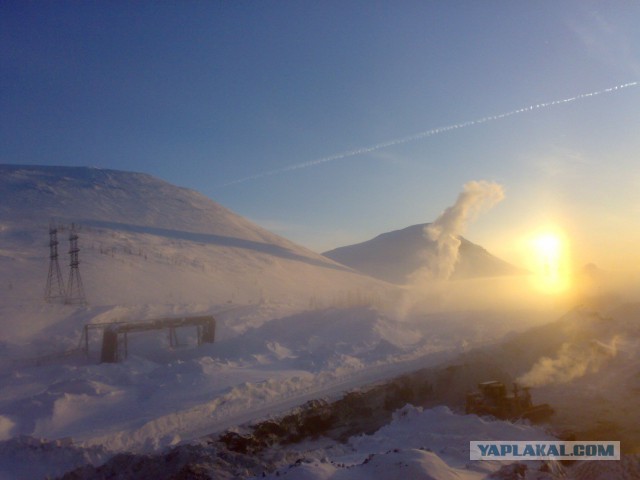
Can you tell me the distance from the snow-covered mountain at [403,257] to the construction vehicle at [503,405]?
80312 millimetres

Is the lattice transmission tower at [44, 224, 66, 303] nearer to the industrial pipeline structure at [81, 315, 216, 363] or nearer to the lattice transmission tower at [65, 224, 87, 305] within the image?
the lattice transmission tower at [65, 224, 87, 305]

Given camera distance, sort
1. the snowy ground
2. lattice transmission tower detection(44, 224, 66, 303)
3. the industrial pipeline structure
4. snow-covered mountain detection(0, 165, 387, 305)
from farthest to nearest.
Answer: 1. snow-covered mountain detection(0, 165, 387, 305)
2. lattice transmission tower detection(44, 224, 66, 303)
3. the industrial pipeline structure
4. the snowy ground

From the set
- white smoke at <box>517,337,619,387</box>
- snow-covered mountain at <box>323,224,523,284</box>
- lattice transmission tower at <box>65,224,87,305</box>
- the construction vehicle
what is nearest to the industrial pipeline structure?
lattice transmission tower at <box>65,224,87,305</box>

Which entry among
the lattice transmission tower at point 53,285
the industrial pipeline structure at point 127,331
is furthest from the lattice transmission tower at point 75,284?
the industrial pipeline structure at point 127,331

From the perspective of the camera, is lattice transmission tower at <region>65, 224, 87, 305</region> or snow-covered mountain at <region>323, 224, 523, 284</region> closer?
lattice transmission tower at <region>65, 224, 87, 305</region>

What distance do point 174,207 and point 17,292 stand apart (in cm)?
4231

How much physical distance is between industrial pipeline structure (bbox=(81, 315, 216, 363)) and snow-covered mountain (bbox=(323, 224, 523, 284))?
228 ft

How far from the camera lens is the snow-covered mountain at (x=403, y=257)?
105 meters

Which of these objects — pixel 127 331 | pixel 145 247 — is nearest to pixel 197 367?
pixel 127 331

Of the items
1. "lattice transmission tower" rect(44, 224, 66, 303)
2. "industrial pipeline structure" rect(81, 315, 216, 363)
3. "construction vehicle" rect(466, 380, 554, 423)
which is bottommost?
"construction vehicle" rect(466, 380, 554, 423)

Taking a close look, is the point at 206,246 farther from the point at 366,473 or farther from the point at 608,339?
the point at 366,473

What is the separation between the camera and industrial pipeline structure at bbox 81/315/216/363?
25.1 meters

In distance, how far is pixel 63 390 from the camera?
18.1m

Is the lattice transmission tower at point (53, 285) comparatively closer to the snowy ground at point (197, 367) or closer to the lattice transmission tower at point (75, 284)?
the lattice transmission tower at point (75, 284)
